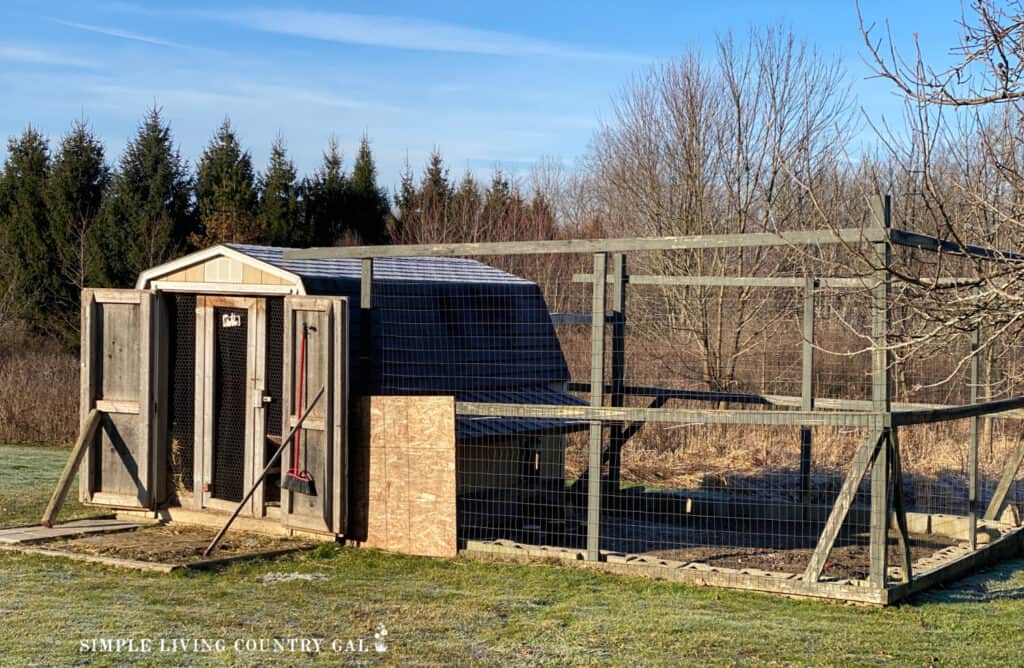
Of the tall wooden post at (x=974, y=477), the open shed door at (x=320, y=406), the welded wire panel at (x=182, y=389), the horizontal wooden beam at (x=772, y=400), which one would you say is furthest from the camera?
the horizontal wooden beam at (x=772, y=400)

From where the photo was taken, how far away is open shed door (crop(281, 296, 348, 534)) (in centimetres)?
913

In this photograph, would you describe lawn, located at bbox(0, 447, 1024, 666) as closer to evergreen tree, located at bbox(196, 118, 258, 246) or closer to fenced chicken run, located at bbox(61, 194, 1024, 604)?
fenced chicken run, located at bbox(61, 194, 1024, 604)

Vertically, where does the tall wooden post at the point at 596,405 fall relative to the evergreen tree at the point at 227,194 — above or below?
below

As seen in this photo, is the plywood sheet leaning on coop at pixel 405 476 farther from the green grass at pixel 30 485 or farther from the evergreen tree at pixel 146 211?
the evergreen tree at pixel 146 211

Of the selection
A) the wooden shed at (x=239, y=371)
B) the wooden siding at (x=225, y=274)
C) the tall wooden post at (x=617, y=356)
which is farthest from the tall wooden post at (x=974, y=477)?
the wooden siding at (x=225, y=274)

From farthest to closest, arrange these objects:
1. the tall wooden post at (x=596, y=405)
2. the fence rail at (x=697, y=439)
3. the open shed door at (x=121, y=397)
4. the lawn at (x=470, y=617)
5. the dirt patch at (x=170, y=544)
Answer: the open shed door at (x=121, y=397) → the dirt patch at (x=170, y=544) → the tall wooden post at (x=596, y=405) → the fence rail at (x=697, y=439) → the lawn at (x=470, y=617)

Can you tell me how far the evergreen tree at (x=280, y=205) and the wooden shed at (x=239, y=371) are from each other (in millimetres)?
18741

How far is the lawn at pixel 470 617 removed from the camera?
6.21 metres

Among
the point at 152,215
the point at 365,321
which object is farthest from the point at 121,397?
the point at 152,215

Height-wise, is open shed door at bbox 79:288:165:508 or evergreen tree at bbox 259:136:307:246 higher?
evergreen tree at bbox 259:136:307:246

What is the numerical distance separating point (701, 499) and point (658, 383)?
446 centimetres

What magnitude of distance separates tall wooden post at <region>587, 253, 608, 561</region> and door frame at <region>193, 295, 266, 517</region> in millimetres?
3195

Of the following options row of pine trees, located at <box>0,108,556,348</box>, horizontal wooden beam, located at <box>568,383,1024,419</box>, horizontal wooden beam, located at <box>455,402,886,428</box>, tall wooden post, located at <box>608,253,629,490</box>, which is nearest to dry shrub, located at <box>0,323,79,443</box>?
row of pine trees, located at <box>0,108,556,348</box>

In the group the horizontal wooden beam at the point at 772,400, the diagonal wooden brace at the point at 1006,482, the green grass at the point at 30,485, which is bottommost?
the green grass at the point at 30,485
